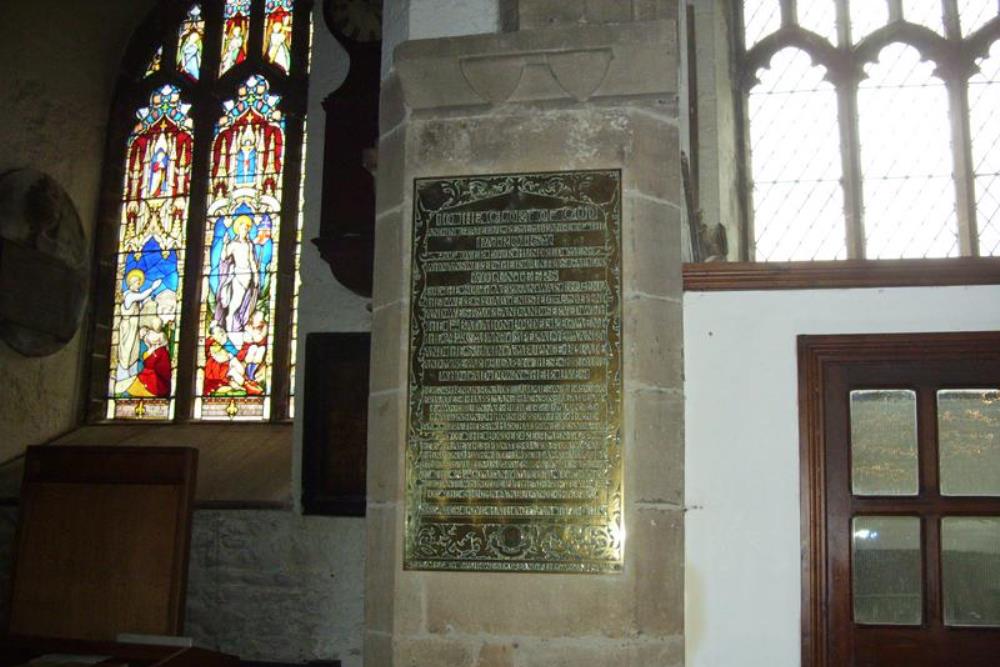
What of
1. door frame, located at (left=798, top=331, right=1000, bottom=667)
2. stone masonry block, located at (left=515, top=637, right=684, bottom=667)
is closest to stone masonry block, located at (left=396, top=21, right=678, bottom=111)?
door frame, located at (left=798, top=331, right=1000, bottom=667)

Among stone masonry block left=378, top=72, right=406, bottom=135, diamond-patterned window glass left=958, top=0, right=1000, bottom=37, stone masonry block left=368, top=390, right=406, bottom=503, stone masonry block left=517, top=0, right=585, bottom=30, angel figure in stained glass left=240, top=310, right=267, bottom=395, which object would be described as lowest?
stone masonry block left=368, top=390, right=406, bottom=503

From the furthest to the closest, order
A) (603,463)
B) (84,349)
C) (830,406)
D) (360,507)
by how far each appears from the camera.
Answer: (84,349)
(360,507)
(830,406)
(603,463)

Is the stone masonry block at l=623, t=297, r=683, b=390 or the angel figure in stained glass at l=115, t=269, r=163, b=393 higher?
the angel figure in stained glass at l=115, t=269, r=163, b=393

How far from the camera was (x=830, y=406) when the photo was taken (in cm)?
328

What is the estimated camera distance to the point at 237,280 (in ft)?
23.3

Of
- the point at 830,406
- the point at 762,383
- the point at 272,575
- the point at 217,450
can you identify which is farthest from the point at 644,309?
the point at 217,450

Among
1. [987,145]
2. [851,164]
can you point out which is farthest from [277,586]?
[987,145]

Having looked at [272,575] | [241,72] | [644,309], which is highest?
[241,72]

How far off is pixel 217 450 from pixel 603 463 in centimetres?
398

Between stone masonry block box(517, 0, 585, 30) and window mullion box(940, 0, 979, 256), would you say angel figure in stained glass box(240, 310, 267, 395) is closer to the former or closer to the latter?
stone masonry block box(517, 0, 585, 30)

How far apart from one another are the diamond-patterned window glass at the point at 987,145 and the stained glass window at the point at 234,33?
15.7 feet

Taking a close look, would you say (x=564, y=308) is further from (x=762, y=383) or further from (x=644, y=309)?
(x=762, y=383)

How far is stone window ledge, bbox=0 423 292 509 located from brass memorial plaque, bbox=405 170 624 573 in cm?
299

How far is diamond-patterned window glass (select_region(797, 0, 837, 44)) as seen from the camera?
277 inches
